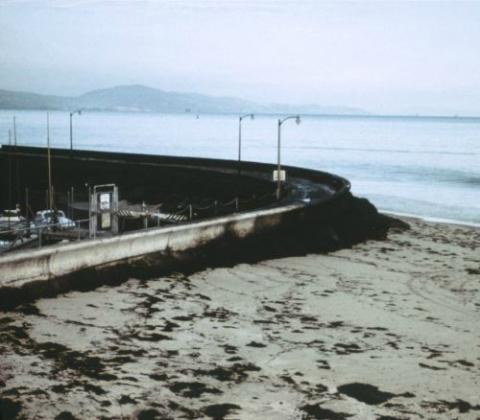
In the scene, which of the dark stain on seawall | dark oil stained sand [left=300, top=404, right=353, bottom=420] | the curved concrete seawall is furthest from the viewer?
the dark stain on seawall

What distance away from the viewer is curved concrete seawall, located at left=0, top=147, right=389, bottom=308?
12664 millimetres

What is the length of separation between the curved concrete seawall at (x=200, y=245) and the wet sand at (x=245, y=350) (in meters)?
0.48

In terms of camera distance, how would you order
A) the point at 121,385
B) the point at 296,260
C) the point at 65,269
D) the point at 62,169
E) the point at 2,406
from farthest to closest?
the point at 62,169, the point at 296,260, the point at 65,269, the point at 121,385, the point at 2,406

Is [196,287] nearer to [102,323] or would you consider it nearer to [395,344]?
[102,323]

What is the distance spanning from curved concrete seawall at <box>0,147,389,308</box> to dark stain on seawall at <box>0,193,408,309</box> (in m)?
0.02

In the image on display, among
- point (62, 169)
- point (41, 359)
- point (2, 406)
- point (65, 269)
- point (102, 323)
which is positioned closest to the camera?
point (2, 406)

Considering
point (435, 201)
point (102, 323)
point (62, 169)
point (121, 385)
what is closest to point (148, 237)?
point (102, 323)

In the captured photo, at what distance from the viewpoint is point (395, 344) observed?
11.5m

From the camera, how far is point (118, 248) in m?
14.6

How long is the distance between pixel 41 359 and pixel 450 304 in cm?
1026


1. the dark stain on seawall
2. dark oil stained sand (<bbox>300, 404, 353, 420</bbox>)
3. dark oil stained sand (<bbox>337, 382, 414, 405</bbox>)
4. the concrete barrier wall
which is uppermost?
the concrete barrier wall

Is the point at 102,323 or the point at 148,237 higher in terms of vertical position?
the point at 148,237

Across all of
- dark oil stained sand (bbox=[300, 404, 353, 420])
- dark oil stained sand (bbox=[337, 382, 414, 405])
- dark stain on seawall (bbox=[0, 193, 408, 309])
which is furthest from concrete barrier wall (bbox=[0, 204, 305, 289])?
dark oil stained sand (bbox=[337, 382, 414, 405])

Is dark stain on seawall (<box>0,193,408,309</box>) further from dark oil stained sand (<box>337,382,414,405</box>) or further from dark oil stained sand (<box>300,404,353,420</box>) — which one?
dark oil stained sand (<box>337,382,414,405</box>)
